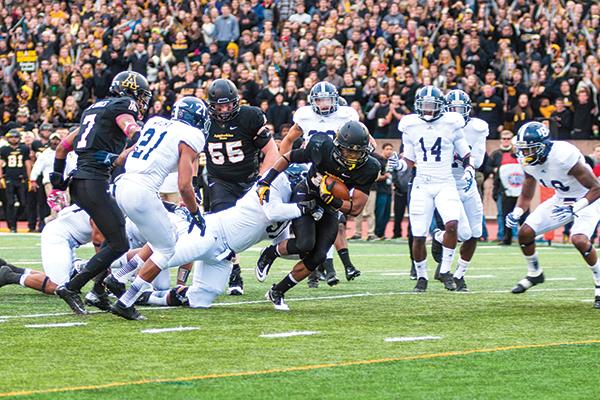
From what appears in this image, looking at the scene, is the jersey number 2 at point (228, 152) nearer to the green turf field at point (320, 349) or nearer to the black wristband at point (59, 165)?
the green turf field at point (320, 349)

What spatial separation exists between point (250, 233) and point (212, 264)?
1.32 feet

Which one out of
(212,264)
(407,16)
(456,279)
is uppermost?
(407,16)

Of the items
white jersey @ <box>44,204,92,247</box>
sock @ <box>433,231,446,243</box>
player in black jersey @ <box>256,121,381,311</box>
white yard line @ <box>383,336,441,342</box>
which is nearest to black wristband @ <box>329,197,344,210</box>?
player in black jersey @ <box>256,121,381,311</box>

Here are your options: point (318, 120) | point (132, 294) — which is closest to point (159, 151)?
point (132, 294)

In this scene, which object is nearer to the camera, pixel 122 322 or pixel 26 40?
pixel 122 322

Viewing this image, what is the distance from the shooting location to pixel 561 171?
34.6 feet

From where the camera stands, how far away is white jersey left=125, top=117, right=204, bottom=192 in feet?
28.9

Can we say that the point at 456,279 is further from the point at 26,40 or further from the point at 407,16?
the point at 26,40

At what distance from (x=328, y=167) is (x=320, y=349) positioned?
2.41 metres

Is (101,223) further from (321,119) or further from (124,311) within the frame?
(321,119)

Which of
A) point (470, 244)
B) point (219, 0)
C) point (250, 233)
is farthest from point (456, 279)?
point (219, 0)

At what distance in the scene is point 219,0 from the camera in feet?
85.6

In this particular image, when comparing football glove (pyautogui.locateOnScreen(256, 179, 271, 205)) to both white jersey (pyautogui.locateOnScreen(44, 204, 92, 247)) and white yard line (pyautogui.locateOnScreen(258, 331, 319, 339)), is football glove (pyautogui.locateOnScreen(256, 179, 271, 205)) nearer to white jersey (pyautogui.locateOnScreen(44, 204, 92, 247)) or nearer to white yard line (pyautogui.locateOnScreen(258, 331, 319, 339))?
white yard line (pyautogui.locateOnScreen(258, 331, 319, 339))

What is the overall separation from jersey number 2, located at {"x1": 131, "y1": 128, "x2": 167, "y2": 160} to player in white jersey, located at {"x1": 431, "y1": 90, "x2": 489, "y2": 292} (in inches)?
160
